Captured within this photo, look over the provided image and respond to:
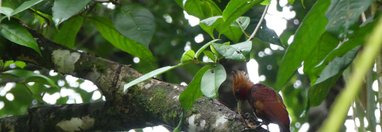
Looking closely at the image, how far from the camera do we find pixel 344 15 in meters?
0.77

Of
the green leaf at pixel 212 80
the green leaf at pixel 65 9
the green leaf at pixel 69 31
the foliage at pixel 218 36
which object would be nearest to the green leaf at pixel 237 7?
the foliage at pixel 218 36

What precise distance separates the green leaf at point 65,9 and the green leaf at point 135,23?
0.55ft

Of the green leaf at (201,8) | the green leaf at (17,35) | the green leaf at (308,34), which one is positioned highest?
the green leaf at (17,35)

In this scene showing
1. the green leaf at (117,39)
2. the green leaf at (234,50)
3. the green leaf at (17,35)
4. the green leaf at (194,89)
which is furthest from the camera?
the green leaf at (117,39)

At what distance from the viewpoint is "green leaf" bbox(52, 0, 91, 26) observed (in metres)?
1.15

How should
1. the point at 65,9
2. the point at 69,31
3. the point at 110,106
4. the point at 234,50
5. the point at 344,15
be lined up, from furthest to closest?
the point at 69,31, the point at 110,106, the point at 65,9, the point at 234,50, the point at 344,15

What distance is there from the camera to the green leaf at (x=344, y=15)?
762 millimetres

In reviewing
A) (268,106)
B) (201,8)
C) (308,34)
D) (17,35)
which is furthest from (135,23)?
(308,34)

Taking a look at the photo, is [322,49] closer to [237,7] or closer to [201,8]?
[237,7]

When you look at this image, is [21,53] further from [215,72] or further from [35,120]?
[215,72]

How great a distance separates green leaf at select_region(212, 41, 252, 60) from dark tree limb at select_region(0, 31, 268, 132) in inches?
10.1

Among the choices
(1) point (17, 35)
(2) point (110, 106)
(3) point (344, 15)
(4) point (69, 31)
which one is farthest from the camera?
(4) point (69, 31)

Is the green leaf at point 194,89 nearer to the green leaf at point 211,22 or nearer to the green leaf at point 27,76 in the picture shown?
the green leaf at point 211,22

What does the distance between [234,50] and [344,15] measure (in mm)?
225
